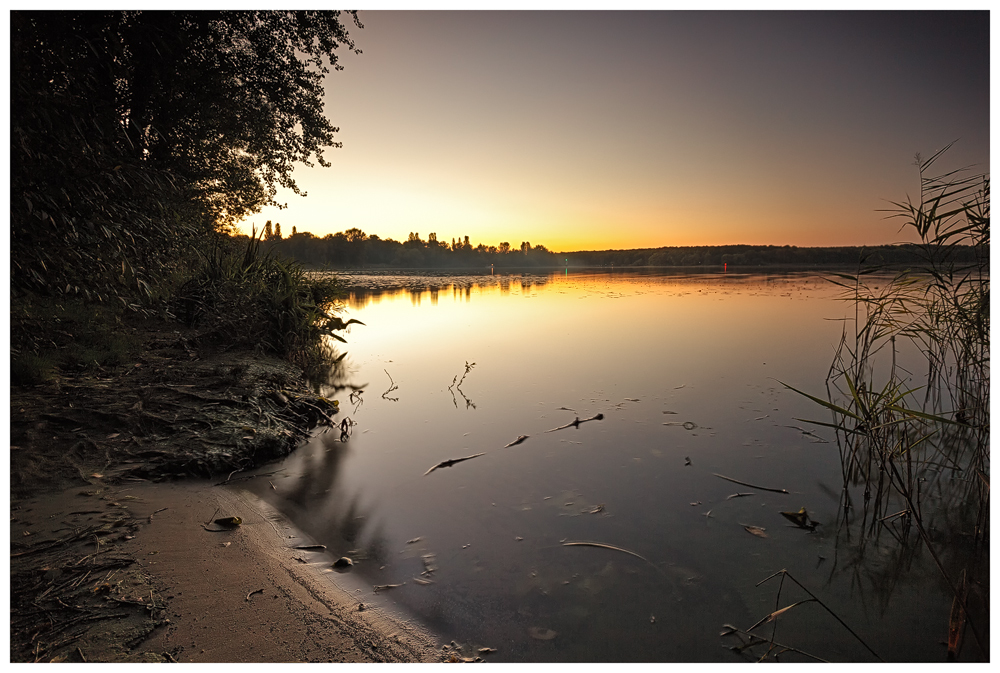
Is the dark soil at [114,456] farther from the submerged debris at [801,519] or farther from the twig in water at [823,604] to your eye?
the submerged debris at [801,519]

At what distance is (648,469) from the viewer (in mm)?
4055

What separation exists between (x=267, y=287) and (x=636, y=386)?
6119 mm

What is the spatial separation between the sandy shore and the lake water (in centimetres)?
21

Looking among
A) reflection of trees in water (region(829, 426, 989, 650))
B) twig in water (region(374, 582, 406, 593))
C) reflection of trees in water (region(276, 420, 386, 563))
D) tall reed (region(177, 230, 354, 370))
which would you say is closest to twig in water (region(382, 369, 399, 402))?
tall reed (region(177, 230, 354, 370))

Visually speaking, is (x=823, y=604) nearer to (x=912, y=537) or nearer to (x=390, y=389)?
(x=912, y=537)

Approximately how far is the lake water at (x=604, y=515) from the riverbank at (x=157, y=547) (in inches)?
12.3

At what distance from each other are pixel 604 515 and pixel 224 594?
224cm

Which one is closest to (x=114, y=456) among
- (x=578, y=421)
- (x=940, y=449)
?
(x=578, y=421)

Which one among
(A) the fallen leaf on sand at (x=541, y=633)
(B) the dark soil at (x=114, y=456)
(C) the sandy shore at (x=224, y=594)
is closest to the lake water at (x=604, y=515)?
(A) the fallen leaf on sand at (x=541, y=633)

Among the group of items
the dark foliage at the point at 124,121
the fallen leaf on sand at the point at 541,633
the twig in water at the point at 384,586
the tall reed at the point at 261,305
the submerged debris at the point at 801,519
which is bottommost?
the fallen leaf on sand at the point at 541,633

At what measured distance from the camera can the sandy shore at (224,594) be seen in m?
2.01

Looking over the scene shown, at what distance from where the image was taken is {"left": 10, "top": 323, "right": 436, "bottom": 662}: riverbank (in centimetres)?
202

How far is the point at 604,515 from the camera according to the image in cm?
332

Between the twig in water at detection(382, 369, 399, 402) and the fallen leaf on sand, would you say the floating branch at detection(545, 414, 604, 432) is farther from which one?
the fallen leaf on sand
